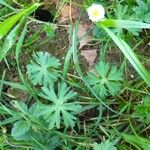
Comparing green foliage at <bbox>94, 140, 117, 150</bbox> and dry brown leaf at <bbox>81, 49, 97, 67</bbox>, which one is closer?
green foliage at <bbox>94, 140, 117, 150</bbox>

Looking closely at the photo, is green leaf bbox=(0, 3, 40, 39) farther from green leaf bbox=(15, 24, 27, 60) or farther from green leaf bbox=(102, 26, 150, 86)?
green leaf bbox=(102, 26, 150, 86)

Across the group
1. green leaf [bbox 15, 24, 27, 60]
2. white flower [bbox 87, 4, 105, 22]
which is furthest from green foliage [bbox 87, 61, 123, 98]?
green leaf [bbox 15, 24, 27, 60]

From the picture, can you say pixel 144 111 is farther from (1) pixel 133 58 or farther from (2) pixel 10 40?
(2) pixel 10 40

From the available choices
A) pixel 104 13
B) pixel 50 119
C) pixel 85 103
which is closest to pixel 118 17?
pixel 104 13

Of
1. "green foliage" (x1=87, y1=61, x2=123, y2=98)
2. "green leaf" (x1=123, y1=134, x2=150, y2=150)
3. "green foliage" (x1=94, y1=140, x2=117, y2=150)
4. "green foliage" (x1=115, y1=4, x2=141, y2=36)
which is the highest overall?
"green foliage" (x1=115, y1=4, x2=141, y2=36)

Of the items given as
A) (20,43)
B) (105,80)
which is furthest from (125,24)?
(20,43)

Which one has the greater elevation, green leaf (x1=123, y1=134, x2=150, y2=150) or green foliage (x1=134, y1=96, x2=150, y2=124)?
green foliage (x1=134, y1=96, x2=150, y2=124)

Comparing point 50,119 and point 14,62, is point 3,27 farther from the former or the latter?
point 50,119
